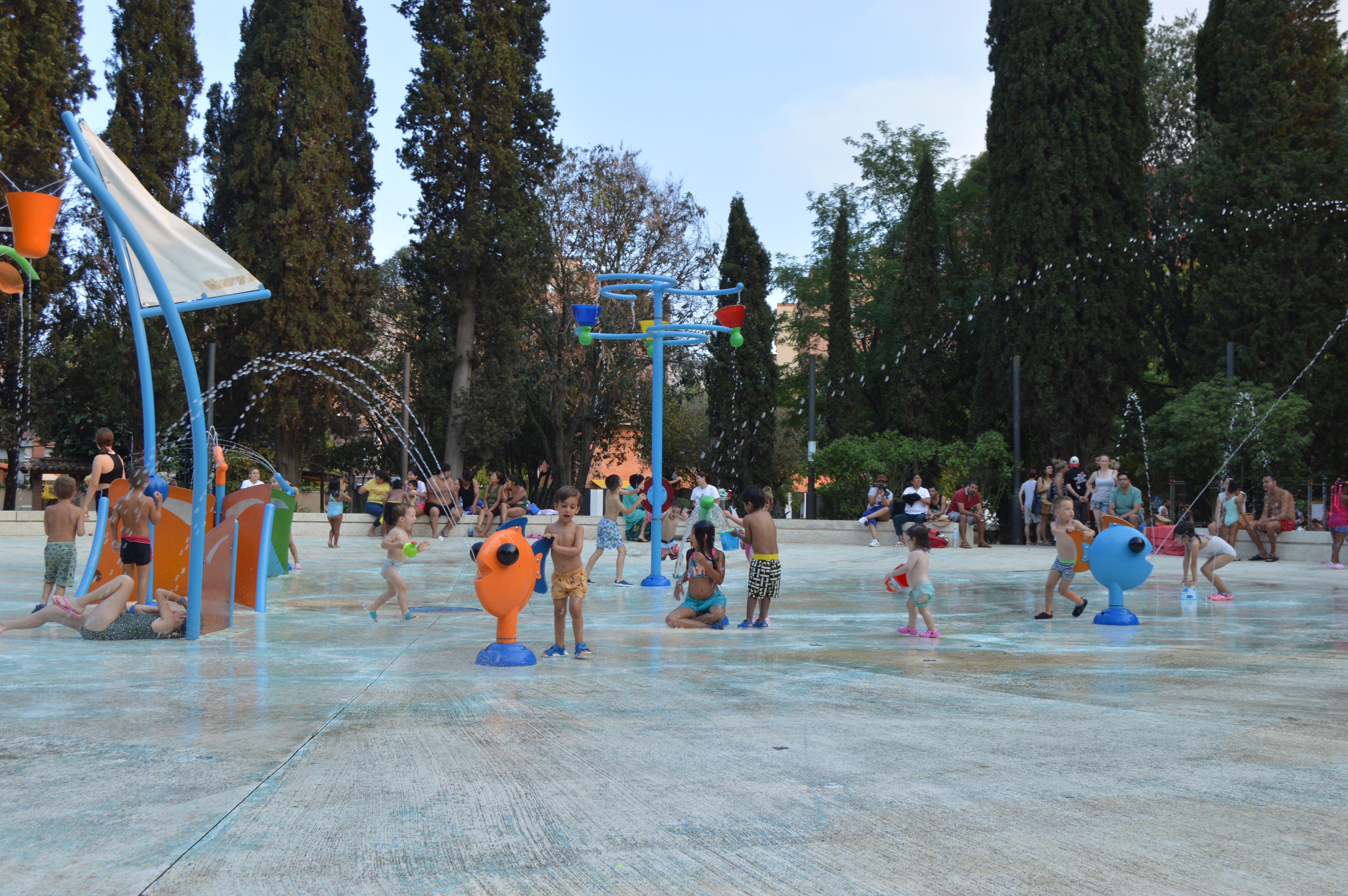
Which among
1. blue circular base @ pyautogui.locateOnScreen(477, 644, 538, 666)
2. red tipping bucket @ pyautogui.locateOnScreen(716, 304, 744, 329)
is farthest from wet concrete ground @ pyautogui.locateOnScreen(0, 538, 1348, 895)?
red tipping bucket @ pyautogui.locateOnScreen(716, 304, 744, 329)

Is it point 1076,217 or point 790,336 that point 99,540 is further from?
point 790,336

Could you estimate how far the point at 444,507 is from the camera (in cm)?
2697

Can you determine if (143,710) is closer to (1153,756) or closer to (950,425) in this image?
(1153,756)

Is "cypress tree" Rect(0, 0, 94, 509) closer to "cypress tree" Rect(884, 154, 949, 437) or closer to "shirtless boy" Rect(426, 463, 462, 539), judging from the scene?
"shirtless boy" Rect(426, 463, 462, 539)

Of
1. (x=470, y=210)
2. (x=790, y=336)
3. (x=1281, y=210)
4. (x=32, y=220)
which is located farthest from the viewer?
(x=790, y=336)

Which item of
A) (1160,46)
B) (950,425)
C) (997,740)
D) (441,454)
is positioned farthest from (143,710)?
(1160,46)

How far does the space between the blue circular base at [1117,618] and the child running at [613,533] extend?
18.9 ft

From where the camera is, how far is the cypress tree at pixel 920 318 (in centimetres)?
3822

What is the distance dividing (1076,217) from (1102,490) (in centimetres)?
1592

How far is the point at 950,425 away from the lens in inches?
1604

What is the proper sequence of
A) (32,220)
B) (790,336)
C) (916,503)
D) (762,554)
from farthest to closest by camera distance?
(790,336)
(916,503)
(762,554)
(32,220)

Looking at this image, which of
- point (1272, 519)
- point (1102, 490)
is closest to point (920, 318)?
point (1272, 519)

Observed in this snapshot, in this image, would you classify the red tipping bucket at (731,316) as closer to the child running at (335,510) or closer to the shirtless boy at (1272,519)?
the child running at (335,510)

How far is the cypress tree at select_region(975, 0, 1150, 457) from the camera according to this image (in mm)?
31016
